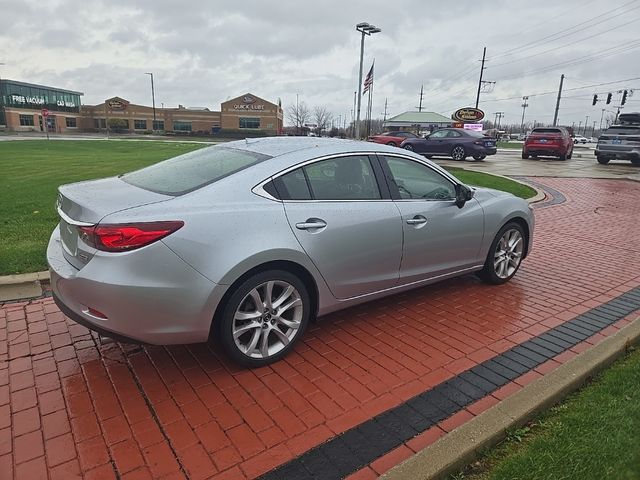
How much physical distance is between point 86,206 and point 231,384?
4.80 ft

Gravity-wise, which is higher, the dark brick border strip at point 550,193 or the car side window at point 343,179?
the car side window at point 343,179

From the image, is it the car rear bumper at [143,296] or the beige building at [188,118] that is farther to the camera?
the beige building at [188,118]

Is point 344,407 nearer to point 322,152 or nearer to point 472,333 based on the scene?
point 472,333

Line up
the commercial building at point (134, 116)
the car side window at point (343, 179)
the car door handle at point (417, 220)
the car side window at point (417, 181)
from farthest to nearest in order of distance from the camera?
the commercial building at point (134, 116) < the car side window at point (417, 181) < the car door handle at point (417, 220) < the car side window at point (343, 179)

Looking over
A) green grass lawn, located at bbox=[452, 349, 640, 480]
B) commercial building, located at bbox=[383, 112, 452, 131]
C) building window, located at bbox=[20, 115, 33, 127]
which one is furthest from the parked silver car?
building window, located at bbox=[20, 115, 33, 127]

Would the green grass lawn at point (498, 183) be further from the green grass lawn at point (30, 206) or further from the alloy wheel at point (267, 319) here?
the alloy wheel at point (267, 319)

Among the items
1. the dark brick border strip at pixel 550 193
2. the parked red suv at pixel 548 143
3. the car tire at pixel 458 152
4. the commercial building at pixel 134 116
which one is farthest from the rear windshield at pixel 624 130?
the commercial building at pixel 134 116

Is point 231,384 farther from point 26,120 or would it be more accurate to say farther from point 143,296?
point 26,120

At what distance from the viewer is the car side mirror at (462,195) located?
425 cm

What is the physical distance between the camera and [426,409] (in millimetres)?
2807

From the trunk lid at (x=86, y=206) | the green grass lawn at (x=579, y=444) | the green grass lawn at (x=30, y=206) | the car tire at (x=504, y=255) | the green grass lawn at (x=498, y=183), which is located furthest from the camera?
the green grass lawn at (x=498, y=183)

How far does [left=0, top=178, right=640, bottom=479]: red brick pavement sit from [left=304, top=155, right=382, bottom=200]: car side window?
1132mm

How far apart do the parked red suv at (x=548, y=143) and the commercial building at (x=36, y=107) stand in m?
67.9

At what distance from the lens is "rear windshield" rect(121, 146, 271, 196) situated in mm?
3177
